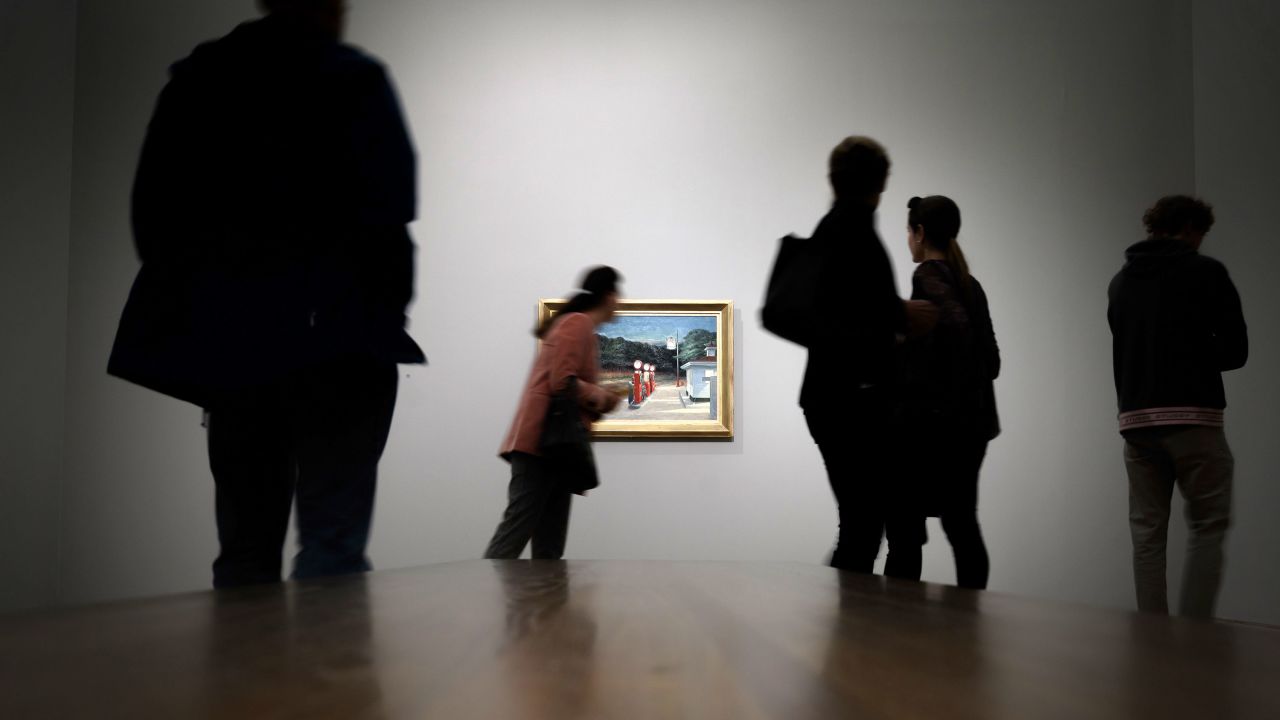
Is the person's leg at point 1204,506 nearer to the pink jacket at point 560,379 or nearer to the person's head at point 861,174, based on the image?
the person's head at point 861,174

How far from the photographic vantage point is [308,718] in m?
0.15

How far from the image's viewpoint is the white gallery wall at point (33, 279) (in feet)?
17.4

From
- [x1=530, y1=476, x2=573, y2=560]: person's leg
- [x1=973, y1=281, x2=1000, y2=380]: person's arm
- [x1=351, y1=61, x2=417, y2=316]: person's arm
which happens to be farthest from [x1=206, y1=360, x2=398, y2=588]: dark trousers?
[x1=530, y1=476, x2=573, y2=560]: person's leg

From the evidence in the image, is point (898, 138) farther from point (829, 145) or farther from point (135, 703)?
point (135, 703)

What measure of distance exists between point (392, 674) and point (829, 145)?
567 cm

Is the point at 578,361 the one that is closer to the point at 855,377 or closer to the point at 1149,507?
the point at 855,377

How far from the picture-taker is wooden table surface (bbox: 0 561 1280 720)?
6.6 inches

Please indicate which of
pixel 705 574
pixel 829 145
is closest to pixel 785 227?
pixel 829 145

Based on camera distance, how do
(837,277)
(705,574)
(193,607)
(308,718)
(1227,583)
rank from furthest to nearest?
1. (1227,583)
2. (837,277)
3. (705,574)
4. (193,607)
5. (308,718)

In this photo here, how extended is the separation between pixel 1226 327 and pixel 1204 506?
65 centimetres

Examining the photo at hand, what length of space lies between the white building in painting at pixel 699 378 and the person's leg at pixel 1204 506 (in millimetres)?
2574

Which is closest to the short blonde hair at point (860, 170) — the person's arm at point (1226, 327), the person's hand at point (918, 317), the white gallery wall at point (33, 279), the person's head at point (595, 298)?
the person's hand at point (918, 317)

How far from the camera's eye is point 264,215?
4.40 ft

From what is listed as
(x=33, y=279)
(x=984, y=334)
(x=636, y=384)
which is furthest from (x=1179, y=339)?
(x=33, y=279)
